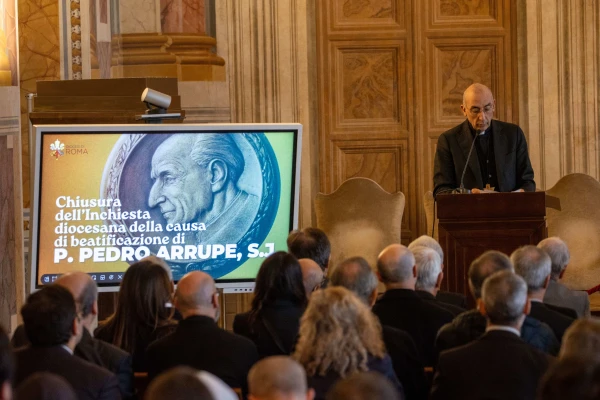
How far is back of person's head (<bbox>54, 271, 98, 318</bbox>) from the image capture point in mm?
4215

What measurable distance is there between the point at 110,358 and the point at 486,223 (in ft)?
9.47

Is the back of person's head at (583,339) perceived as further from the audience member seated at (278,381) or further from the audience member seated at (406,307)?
the audience member seated at (406,307)

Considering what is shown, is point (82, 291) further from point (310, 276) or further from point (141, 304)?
point (310, 276)

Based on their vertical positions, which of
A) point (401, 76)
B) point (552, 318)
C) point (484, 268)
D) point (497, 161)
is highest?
point (401, 76)

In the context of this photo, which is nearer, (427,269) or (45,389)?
(45,389)

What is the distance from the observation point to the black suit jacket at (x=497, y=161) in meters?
7.30

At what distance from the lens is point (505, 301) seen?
12.3 feet

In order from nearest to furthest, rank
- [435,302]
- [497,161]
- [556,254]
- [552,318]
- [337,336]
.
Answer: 1. [337,336]
2. [552,318]
3. [435,302]
4. [556,254]
5. [497,161]

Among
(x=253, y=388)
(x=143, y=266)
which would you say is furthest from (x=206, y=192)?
(x=253, y=388)

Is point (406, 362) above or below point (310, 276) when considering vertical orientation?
below

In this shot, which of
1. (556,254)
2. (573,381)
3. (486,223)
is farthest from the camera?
(486,223)

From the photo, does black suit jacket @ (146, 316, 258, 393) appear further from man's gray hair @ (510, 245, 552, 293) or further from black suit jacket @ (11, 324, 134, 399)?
man's gray hair @ (510, 245, 552, 293)

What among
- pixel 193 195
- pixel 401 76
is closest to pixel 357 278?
pixel 193 195

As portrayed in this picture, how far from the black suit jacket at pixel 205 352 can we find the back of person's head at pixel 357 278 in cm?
49
